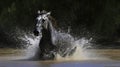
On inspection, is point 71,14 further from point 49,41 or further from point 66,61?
point 66,61

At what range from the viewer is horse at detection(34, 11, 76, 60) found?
17.0 m

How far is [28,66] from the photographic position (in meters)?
14.6

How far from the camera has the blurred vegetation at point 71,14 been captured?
28438mm

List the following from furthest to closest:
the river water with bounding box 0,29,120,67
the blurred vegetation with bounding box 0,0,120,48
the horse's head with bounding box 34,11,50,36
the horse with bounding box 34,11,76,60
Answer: the blurred vegetation with bounding box 0,0,120,48, the horse with bounding box 34,11,76,60, the horse's head with bounding box 34,11,50,36, the river water with bounding box 0,29,120,67

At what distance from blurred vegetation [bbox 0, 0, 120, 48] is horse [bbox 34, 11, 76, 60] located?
1017cm

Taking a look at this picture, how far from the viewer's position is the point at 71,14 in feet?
95.2

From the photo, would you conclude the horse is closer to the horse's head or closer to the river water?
the horse's head

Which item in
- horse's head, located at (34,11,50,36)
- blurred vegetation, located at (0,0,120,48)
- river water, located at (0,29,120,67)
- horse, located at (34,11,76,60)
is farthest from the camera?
blurred vegetation, located at (0,0,120,48)

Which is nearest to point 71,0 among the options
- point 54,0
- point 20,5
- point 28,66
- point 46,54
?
point 54,0

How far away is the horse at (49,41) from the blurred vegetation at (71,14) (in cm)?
1017

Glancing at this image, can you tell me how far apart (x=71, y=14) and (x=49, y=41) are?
38.1 ft

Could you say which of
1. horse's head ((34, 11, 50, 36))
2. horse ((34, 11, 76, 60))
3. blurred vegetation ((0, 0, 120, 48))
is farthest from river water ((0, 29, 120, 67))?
blurred vegetation ((0, 0, 120, 48))

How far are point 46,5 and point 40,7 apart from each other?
42 cm

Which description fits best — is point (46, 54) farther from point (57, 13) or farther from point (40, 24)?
point (57, 13)
